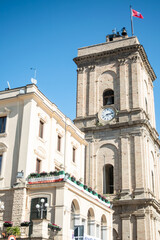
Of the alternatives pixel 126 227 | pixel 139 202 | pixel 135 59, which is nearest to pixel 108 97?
pixel 135 59

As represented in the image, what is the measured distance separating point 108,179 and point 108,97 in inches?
466

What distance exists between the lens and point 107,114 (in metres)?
51.9

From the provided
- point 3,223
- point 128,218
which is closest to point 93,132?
point 128,218

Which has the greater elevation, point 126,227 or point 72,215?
point 126,227

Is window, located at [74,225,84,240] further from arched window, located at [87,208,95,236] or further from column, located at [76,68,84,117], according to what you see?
column, located at [76,68,84,117]

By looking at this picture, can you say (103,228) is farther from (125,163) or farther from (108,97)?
(108,97)

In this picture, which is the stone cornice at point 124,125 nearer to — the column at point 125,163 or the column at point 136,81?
the column at point 125,163

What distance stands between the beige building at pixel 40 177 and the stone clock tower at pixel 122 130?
8144 millimetres

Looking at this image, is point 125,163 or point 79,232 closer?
point 79,232

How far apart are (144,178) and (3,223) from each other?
22434mm

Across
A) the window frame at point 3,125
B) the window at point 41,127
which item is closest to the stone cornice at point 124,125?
the window at point 41,127

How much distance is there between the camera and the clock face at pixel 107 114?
51531mm

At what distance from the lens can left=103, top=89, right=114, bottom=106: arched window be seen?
54344 millimetres

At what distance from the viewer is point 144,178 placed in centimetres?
4616
